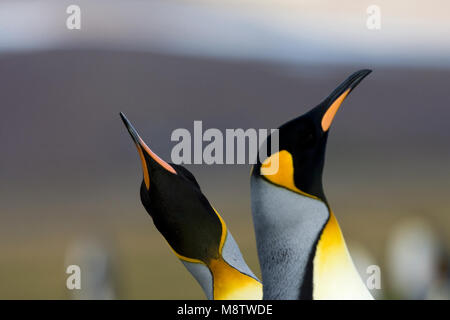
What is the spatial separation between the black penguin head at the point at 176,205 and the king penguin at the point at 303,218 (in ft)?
0.41

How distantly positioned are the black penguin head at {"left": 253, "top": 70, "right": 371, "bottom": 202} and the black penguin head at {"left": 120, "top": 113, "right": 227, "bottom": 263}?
147 millimetres

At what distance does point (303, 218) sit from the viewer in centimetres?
71

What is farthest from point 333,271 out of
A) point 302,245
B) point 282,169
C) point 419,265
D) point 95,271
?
point 95,271

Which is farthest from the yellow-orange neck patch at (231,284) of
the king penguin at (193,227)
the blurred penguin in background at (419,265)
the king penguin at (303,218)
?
the blurred penguin in background at (419,265)

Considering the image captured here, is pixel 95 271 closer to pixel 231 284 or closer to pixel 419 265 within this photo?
pixel 419 265

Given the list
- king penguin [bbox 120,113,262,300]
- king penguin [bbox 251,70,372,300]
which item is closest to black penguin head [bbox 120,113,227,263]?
king penguin [bbox 120,113,262,300]

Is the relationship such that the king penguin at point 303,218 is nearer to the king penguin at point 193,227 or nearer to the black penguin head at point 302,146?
the black penguin head at point 302,146

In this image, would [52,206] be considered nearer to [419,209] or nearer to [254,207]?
[419,209]

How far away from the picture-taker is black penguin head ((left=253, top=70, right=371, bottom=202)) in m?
0.68

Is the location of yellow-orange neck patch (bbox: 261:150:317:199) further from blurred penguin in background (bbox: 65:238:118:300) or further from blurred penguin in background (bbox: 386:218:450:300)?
blurred penguin in background (bbox: 65:238:118:300)

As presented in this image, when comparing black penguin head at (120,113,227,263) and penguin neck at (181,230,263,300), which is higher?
black penguin head at (120,113,227,263)

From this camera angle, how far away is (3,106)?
3.43 m

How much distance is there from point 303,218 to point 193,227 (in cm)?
19
